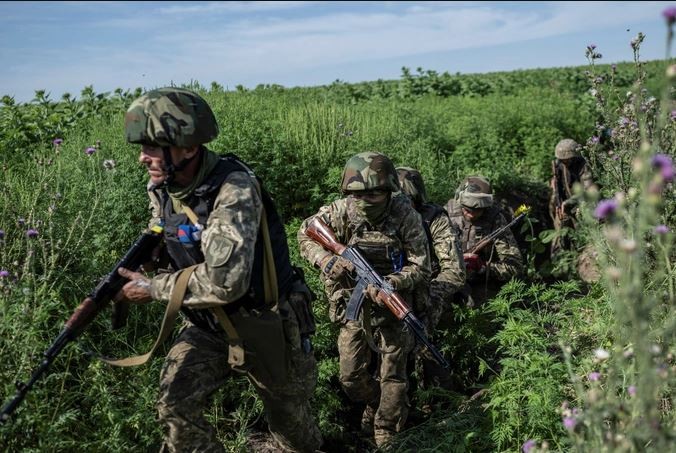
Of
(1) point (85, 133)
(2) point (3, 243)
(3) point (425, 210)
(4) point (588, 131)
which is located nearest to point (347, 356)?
(3) point (425, 210)

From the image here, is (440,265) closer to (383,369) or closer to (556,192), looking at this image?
(383,369)

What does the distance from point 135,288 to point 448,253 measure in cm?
271

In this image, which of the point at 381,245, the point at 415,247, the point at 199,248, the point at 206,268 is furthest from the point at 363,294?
the point at 206,268

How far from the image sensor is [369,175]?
4578 mm

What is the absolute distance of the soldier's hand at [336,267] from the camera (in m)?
4.78

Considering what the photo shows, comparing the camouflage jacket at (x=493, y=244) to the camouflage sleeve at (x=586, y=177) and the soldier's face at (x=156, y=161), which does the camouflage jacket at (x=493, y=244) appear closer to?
the camouflage sleeve at (x=586, y=177)

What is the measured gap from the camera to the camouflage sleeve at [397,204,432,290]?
15.7 feet

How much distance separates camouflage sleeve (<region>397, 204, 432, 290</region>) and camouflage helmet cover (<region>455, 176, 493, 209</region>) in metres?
1.72

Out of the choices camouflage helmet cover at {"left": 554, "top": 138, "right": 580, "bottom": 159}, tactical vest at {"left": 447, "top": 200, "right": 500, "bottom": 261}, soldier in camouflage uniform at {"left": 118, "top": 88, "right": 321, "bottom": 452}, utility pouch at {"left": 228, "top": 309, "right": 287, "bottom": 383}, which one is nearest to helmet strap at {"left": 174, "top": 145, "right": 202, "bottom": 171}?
soldier in camouflage uniform at {"left": 118, "top": 88, "right": 321, "bottom": 452}

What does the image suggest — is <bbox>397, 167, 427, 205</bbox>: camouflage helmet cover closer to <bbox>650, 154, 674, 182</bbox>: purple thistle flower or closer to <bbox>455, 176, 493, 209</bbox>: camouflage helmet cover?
<bbox>455, 176, 493, 209</bbox>: camouflage helmet cover

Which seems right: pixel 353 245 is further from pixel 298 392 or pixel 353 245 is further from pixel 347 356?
pixel 298 392

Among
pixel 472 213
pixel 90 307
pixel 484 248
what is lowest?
pixel 484 248

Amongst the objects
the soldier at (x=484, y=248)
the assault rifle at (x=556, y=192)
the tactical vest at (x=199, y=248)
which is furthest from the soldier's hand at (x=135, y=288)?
the assault rifle at (x=556, y=192)

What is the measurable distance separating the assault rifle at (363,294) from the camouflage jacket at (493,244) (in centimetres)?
183
